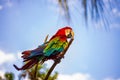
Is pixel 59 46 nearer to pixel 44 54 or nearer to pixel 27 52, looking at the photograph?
pixel 44 54

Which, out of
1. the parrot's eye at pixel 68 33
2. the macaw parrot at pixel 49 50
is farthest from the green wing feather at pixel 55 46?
the parrot's eye at pixel 68 33

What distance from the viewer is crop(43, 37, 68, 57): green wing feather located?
11.3ft

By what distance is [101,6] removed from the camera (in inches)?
60.2

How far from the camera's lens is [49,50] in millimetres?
3527

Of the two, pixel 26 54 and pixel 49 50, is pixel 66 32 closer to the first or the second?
pixel 49 50

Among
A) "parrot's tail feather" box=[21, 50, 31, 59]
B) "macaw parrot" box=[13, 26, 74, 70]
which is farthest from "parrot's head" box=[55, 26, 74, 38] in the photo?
"parrot's tail feather" box=[21, 50, 31, 59]

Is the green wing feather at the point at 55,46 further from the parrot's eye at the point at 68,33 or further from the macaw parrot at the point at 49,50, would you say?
the parrot's eye at the point at 68,33

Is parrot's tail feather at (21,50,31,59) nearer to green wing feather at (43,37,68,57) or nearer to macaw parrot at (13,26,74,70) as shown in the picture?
macaw parrot at (13,26,74,70)

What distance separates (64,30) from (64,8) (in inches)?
84.0

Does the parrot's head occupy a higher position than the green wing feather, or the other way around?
the parrot's head

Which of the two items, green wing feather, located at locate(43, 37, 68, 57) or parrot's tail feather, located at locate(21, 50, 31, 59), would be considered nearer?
parrot's tail feather, located at locate(21, 50, 31, 59)

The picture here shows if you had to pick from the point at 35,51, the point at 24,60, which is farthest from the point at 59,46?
the point at 24,60

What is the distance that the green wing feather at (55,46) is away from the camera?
11.3ft

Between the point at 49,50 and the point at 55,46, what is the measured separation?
236 millimetres
